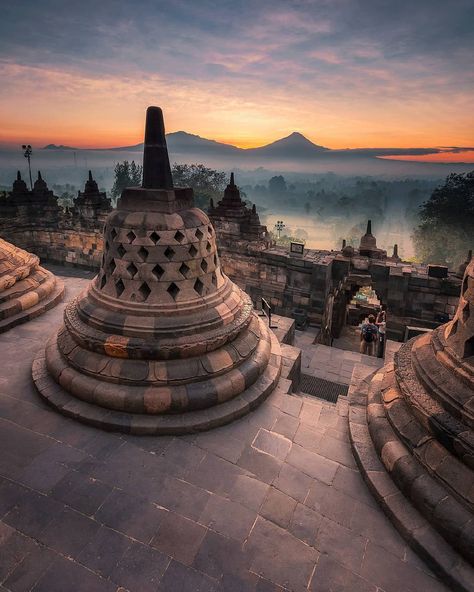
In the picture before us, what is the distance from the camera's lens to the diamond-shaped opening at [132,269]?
514cm

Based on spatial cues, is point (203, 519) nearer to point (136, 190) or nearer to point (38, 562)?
point (38, 562)

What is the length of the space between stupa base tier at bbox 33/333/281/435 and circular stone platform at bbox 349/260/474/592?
1504mm

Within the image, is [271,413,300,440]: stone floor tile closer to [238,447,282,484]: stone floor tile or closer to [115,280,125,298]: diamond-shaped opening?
[238,447,282,484]: stone floor tile

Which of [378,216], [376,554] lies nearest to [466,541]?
[376,554]

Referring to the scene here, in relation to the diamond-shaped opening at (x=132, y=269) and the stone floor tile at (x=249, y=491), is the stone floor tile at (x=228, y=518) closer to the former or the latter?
the stone floor tile at (x=249, y=491)

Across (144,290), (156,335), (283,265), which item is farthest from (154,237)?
(283,265)

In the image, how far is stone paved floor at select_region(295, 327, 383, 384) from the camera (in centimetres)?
908

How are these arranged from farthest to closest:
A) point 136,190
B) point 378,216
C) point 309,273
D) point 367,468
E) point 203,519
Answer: point 378,216 < point 309,273 < point 136,190 < point 367,468 < point 203,519

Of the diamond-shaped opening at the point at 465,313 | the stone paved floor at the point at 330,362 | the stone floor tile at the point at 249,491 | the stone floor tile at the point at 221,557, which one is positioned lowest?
the stone paved floor at the point at 330,362

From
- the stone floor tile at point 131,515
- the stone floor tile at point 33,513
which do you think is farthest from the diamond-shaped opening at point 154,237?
the stone floor tile at point 33,513

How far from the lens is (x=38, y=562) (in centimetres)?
304

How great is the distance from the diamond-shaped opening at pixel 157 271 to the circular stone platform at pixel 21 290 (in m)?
4.05

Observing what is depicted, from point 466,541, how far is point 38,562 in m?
3.74

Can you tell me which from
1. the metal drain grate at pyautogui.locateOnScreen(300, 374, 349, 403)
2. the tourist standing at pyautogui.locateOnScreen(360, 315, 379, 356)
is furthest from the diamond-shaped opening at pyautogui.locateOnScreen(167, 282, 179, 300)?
the tourist standing at pyautogui.locateOnScreen(360, 315, 379, 356)
